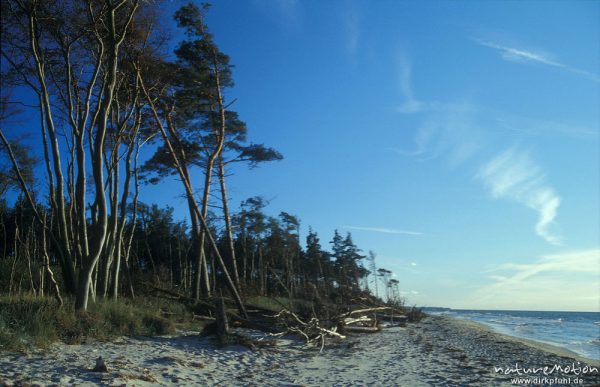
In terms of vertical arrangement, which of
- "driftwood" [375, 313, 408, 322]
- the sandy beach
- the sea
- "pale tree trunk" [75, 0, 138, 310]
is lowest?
the sea

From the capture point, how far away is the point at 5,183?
20.5 metres

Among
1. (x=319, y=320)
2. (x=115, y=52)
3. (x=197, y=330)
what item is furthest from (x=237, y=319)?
(x=115, y=52)

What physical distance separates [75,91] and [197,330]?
9.34 m

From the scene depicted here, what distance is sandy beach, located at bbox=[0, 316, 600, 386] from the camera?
7.71 meters

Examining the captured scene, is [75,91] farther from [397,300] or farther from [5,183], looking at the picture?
[397,300]

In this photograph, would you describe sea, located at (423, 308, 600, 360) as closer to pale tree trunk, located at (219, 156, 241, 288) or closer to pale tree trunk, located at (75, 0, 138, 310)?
pale tree trunk, located at (219, 156, 241, 288)

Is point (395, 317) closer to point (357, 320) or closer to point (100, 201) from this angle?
point (357, 320)

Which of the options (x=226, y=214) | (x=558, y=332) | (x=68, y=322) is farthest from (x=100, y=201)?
(x=558, y=332)

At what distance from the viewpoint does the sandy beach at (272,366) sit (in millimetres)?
7715

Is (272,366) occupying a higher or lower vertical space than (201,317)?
lower

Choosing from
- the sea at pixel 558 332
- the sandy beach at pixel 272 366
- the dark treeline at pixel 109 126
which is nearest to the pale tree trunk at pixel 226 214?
the dark treeline at pixel 109 126

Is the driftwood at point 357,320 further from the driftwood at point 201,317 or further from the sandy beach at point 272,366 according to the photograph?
the driftwood at point 201,317

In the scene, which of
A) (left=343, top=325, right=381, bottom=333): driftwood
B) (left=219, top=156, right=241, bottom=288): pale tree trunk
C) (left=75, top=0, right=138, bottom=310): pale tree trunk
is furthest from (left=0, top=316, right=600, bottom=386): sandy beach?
(left=219, top=156, right=241, bottom=288): pale tree trunk

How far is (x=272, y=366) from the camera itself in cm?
1012
